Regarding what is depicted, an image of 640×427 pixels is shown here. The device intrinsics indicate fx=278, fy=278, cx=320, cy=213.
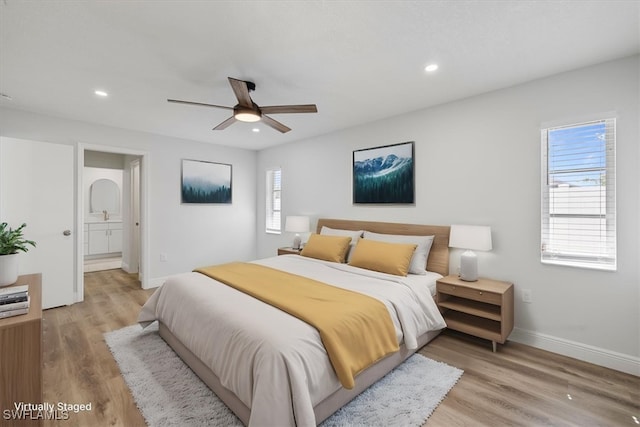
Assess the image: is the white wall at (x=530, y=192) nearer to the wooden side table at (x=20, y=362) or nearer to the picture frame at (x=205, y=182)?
the picture frame at (x=205, y=182)

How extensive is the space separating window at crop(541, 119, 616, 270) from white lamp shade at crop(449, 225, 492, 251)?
0.49 m

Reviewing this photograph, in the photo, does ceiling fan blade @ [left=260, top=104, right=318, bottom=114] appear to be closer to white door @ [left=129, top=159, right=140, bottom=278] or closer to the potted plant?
the potted plant

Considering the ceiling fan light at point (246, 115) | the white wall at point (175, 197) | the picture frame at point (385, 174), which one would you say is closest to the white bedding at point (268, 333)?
the picture frame at point (385, 174)

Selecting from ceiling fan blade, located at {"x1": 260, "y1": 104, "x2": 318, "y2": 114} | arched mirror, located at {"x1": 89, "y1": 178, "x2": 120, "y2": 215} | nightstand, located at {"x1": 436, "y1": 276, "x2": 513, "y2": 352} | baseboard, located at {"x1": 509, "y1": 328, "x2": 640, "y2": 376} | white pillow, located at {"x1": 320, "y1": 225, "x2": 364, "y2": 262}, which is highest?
ceiling fan blade, located at {"x1": 260, "y1": 104, "x2": 318, "y2": 114}

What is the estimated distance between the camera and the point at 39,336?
150cm

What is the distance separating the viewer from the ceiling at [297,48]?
1750 mm

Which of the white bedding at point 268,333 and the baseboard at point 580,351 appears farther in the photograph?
the baseboard at point 580,351

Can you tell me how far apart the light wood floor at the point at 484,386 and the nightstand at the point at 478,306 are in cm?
19

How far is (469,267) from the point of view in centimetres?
281

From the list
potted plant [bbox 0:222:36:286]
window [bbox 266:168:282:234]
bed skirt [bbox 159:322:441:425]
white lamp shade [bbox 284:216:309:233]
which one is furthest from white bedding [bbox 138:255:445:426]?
window [bbox 266:168:282:234]

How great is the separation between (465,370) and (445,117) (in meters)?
2.62

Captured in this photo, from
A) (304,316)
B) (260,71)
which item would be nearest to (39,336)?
(304,316)

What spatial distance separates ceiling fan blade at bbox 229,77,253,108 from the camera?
2119 millimetres

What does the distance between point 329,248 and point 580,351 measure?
2603mm
